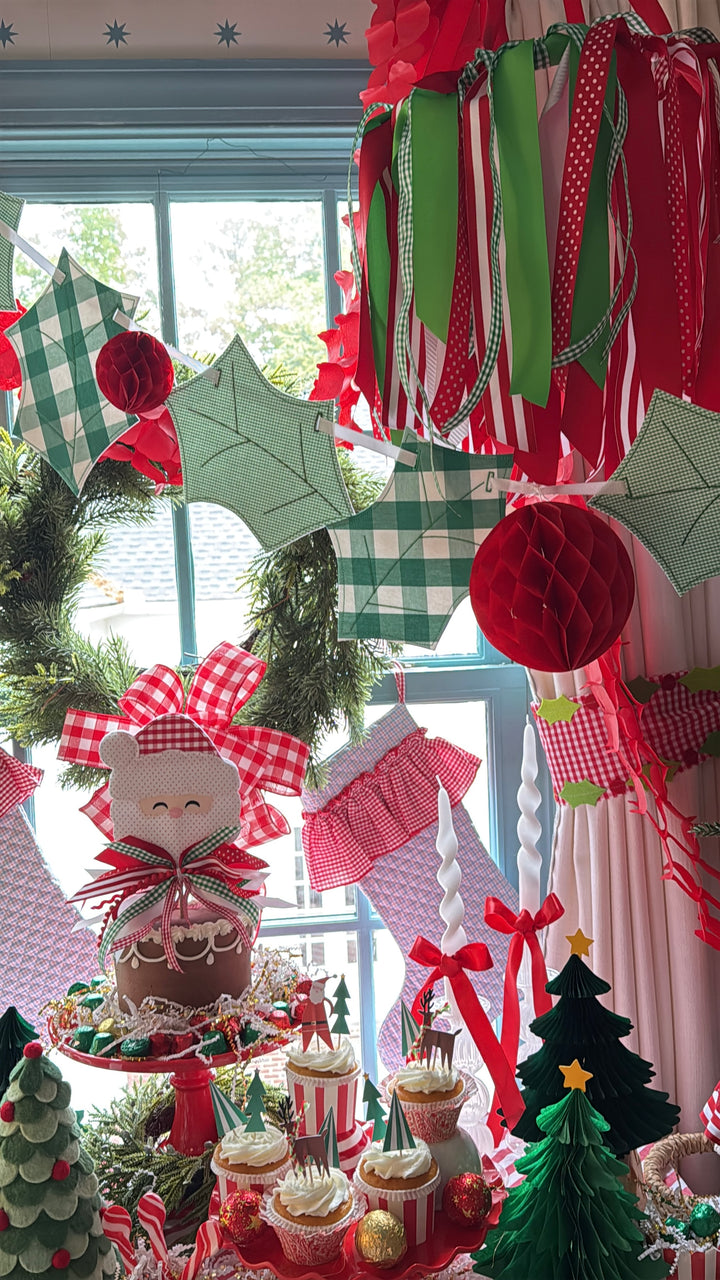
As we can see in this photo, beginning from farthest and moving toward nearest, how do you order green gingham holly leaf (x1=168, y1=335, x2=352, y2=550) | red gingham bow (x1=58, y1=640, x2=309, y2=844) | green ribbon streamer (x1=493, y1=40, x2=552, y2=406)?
1. red gingham bow (x1=58, y1=640, x2=309, y2=844)
2. green gingham holly leaf (x1=168, y1=335, x2=352, y2=550)
3. green ribbon streamer (x1=493, y1=40, x2=552, y2=406)

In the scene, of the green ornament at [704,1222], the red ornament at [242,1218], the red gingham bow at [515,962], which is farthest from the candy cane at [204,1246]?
the green ornament at [704,1222]

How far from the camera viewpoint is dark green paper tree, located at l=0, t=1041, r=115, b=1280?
83cm

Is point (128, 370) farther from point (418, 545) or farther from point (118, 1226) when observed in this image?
point (118, 1226)

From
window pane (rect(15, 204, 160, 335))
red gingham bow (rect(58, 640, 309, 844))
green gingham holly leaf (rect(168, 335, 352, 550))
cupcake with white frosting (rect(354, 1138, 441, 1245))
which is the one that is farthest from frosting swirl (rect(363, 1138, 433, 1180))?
window pane (rect(15, 204, 160, 335))

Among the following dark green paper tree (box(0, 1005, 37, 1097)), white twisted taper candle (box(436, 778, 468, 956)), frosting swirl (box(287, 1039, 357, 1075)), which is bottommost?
frosting swirl (box(287, 1039, 357, 1075))

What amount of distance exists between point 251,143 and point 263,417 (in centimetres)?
100

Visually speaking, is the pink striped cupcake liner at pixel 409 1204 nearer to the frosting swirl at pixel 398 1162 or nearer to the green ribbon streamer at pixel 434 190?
the frosting swirl at pixel 398 1162

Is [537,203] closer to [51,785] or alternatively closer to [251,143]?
[251,143]

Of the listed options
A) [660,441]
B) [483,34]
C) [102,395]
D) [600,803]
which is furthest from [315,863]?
[483,34]

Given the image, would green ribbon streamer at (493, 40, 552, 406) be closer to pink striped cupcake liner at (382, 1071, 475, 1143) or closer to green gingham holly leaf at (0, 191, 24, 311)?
green gingham holly leaf at (0, 191, 24, 311)

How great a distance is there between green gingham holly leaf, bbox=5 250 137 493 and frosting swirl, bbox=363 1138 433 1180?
2.29 ft

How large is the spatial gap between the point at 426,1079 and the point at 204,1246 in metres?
0.26

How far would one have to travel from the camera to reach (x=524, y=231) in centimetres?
70

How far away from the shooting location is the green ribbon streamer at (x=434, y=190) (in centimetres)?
72
